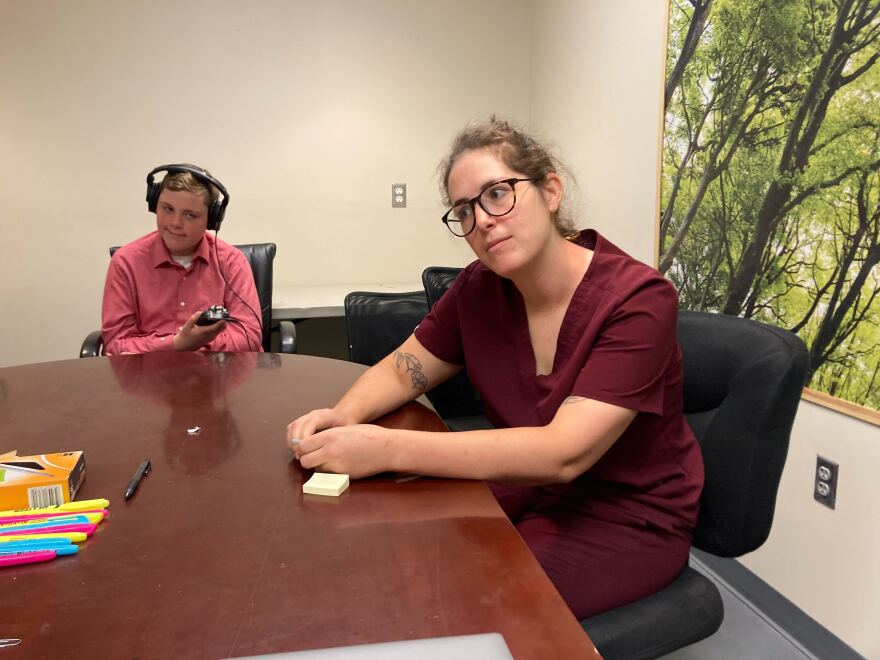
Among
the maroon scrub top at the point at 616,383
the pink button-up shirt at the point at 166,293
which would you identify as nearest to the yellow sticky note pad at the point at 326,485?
the maroon scrub top at the point at 616,383

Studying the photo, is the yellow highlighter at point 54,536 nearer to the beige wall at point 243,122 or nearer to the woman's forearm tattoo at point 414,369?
the woman's forearm tattoo at point 414,369

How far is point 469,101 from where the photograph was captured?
11.0 ft

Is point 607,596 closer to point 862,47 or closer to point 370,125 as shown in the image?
point 862,47

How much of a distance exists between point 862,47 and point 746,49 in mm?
447

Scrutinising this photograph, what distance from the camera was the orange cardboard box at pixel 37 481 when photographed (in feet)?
2.53

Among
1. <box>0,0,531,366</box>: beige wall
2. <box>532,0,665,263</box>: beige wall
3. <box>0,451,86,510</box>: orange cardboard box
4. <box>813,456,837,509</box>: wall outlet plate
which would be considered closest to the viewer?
<box>0,451,86,510</box>: orange cardboard box

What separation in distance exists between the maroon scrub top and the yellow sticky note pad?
0.38 m

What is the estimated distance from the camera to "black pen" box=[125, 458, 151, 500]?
84 centimetres

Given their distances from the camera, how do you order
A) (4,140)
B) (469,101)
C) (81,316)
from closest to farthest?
(4,140)
(81,316)
(469,101)

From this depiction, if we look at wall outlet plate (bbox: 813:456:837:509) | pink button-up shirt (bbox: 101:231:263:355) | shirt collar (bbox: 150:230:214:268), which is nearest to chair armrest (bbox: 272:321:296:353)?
pink button-up shirt (bbox: 101:231:263:355)

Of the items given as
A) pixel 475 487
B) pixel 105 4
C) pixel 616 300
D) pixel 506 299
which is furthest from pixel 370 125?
pixel 475 487

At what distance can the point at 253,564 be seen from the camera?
0.67 m

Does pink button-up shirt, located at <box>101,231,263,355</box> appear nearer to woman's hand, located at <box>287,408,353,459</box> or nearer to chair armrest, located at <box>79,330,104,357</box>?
chair armrest, located at <box>79,330,104,357</box>

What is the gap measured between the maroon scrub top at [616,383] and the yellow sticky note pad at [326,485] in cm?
38
